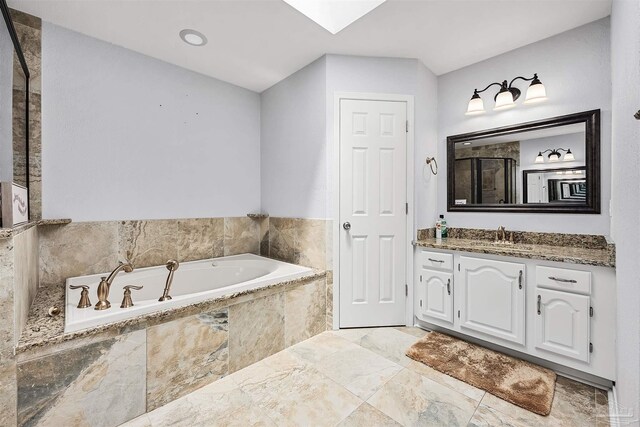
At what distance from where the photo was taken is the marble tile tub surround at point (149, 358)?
124 cm

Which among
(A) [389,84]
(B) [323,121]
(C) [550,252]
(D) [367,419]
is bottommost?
(D) [367,419]

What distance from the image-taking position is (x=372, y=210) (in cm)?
255

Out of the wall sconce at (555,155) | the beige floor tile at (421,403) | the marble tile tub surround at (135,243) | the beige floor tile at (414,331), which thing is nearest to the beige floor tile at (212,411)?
the beige floor tile at (421,403)

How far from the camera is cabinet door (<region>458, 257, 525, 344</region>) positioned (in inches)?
78.7

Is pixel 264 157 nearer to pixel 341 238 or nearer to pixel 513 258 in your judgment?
pixel 341 238

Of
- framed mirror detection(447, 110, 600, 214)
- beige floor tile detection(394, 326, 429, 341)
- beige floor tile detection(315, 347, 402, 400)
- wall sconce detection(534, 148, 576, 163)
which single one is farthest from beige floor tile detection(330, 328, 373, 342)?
wall sconce detection(534, 148, 576, 163)

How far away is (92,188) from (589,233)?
12.6ft

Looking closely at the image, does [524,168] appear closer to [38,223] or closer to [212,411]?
[212,411]

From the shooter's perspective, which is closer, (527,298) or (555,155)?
(527,298)

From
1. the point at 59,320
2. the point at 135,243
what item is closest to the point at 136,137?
the point at 135,243

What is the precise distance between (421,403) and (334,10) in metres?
2.75

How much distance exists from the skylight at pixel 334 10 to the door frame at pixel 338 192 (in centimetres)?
53

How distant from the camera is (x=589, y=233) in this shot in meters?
2.10

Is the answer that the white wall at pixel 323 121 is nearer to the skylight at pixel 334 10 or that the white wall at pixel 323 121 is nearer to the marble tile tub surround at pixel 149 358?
the skylight at pixel 334 10
